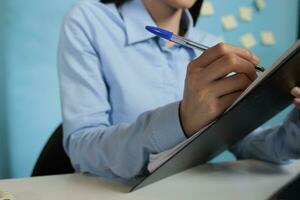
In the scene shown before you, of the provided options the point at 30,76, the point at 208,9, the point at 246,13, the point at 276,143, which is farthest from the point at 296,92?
the point at 246,13

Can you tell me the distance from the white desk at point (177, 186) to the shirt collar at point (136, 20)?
0.90 ft

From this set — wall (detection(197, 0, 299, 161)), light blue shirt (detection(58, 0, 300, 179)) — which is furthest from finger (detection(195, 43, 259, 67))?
wall (detection(197, 0, 299, 161))

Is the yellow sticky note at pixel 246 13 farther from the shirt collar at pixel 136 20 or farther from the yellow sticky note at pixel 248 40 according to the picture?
the shirt collar at pixel 136 20

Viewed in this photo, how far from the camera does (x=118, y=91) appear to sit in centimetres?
72

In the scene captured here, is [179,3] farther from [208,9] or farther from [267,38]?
[267,38]

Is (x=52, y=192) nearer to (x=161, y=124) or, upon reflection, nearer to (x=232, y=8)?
(x=161, y=124)

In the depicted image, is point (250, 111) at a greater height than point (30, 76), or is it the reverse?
point (250, 111)

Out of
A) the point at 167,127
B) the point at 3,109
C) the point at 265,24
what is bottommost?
the point at 3,109

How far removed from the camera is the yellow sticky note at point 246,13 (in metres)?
1.46

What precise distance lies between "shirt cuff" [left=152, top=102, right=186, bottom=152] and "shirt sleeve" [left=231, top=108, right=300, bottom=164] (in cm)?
25

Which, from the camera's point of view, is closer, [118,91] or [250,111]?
[250,111]

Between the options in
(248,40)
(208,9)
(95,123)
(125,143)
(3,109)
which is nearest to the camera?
(125,143)

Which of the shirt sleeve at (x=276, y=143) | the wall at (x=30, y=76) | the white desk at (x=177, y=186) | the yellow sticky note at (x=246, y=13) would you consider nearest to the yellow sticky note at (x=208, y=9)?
the yellow sticky note at (x=246, y=13)

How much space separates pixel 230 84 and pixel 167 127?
0.30 feet
